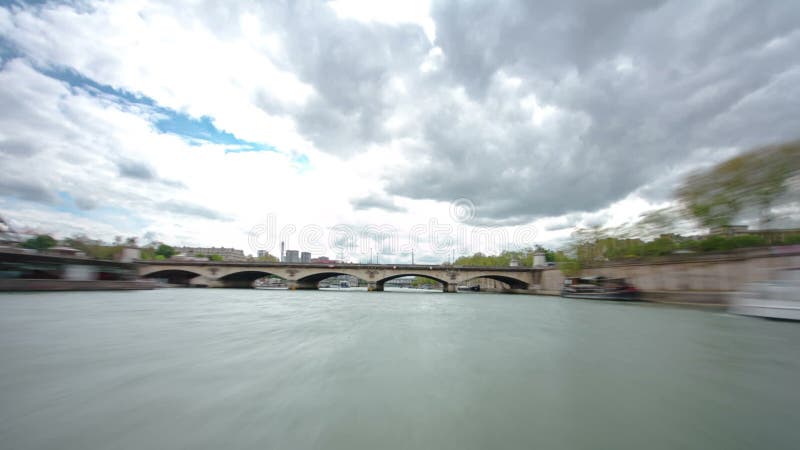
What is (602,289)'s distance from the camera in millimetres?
39719

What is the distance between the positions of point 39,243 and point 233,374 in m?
93.9

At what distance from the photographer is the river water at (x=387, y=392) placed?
4285 mm

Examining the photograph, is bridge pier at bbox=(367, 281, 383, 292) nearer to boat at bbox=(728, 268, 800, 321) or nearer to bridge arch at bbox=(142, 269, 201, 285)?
bridge arch at bbox=(142, 269, 201, 285)

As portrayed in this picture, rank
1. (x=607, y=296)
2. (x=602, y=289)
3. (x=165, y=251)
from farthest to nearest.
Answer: (x=165, y=251), (x=602, y=289), (x=607, y=296)

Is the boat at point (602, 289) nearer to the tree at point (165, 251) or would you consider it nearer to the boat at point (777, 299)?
the boat at point (777, 299)

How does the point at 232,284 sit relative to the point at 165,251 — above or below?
below

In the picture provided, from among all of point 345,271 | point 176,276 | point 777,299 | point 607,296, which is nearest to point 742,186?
point 607,296

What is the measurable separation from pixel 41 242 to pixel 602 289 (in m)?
100

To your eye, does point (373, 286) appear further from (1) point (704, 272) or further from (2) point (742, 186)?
(2) point (742, 186)

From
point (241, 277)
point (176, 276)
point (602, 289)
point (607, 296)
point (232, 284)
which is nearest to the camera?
point (607, 296)

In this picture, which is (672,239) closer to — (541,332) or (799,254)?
(799,254)

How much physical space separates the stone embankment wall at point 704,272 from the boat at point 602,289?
1.60 metres

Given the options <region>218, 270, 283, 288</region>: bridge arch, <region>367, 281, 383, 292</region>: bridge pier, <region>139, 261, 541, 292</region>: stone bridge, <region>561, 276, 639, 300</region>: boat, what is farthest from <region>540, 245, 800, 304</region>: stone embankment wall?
<region>218, 270, 283, 288</region>: bridge arch

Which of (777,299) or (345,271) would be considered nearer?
(777,299)
